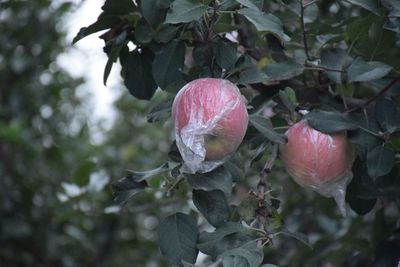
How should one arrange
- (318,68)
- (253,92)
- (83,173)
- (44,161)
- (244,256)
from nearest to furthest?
(244,256)
(318,68)
(253,92)
(83,173)
(44,161)

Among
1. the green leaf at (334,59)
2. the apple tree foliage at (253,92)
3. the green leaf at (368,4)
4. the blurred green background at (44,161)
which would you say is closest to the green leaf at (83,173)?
the blurred green background at (44,161)

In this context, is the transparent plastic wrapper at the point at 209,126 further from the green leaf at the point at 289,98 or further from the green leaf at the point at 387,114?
the green leaf at the point at 387,114

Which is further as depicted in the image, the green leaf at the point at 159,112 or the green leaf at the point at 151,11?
the green leaf at the point at 159,112

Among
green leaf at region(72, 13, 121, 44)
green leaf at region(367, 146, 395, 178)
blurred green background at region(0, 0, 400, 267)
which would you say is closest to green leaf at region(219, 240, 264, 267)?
green leaf at region(367, 146, 395, 178)

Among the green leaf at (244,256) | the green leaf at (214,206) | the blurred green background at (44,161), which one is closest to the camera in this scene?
the green leaf at (244,256)

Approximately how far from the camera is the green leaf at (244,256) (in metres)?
0.84

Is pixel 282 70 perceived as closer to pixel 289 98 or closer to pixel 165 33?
pixel 289 98

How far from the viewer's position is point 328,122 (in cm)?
98

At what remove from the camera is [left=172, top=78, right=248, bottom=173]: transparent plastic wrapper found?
0.88 meters

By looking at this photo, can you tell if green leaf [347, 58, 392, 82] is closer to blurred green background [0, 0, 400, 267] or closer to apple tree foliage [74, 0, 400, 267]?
apple tree foliage [74, 0, 400, 267]

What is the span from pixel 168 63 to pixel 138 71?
0.36 feet

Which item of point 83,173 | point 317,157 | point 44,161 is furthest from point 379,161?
point 44,161

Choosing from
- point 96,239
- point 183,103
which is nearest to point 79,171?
point 96,239

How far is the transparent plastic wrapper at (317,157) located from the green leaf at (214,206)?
0.13 metres
